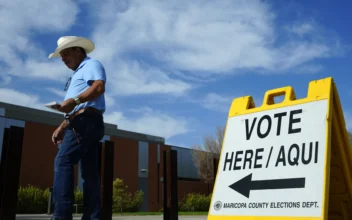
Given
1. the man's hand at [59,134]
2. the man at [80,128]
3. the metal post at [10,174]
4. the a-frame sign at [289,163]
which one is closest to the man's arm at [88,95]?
the man at [80,128]

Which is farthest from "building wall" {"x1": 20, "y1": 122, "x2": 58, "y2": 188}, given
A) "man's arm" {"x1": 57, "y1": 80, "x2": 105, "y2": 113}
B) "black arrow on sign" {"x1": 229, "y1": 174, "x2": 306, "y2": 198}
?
"black arrow on sign" {"x1": 229, "y1": 174, "x2": 306, "y2": 198}

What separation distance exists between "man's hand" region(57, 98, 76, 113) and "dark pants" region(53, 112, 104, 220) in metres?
0.15

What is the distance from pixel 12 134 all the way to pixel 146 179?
4515 cm

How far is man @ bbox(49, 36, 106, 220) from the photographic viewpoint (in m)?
3.54

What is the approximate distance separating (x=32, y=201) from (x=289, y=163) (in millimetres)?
30699

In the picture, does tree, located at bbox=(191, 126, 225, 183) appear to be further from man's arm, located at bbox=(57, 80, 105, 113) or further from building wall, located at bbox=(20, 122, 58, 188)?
man's arm, located at bbox=(57, 80, 105, 113)

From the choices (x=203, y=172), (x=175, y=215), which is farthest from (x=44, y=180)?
(x=175, y=215)

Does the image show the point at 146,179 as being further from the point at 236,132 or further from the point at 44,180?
the point at 236,132

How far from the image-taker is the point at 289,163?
3.25 m

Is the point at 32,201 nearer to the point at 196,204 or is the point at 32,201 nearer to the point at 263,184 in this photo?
the point at 196,204

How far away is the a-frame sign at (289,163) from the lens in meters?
3.06

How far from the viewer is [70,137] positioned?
11.9ft

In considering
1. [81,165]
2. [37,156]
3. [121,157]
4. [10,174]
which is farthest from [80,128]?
[121,157]

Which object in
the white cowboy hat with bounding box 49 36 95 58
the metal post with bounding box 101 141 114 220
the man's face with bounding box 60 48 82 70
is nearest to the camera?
the white cowboy hat with bounding box 49 36 95 58
